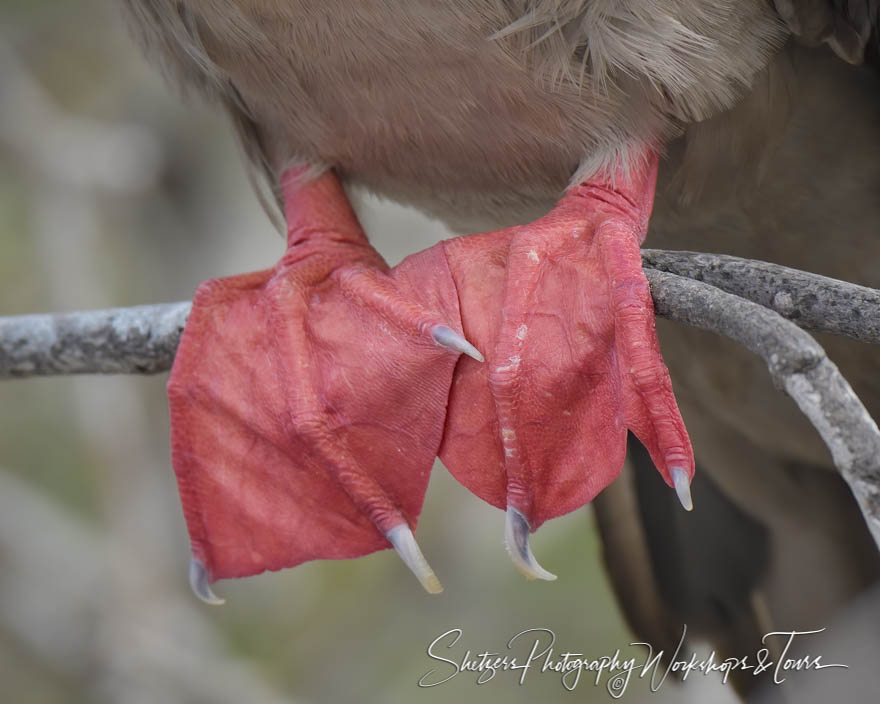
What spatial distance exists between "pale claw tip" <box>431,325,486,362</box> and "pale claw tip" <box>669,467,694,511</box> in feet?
1.01

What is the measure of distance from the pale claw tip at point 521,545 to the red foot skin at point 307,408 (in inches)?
6.3

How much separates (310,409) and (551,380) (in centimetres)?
38

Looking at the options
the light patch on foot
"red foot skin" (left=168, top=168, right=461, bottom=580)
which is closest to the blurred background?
"red foot skin" (left=168, top=168, right=461, bottom=580)

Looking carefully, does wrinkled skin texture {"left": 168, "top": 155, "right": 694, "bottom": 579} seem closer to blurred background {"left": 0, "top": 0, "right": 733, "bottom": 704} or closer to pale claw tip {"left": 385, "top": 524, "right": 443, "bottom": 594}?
pale claw tip {"left": 385, "top": 524, "right": 443, "bottom": 594}


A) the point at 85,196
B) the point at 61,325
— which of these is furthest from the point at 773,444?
the point at 85,196

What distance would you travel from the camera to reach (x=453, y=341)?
1472 mm

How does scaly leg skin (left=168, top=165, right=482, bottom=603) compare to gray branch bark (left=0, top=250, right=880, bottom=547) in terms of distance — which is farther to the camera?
scaly leg skin (left=168, top=165, right=482, bottom=603)

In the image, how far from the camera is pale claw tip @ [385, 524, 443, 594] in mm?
1455

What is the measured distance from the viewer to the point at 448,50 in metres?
1.54

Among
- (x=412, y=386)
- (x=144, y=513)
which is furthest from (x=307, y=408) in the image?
(x=144, y=513)

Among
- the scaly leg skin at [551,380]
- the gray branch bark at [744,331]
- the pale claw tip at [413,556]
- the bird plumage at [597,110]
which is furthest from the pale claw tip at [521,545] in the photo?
the bird plumage at [597,110]

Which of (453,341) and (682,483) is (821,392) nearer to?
(682,483)

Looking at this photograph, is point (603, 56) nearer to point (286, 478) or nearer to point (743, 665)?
point (286, 478)

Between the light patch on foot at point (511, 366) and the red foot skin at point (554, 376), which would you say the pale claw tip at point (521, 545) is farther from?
the light patch on foot at point (511, 366)
